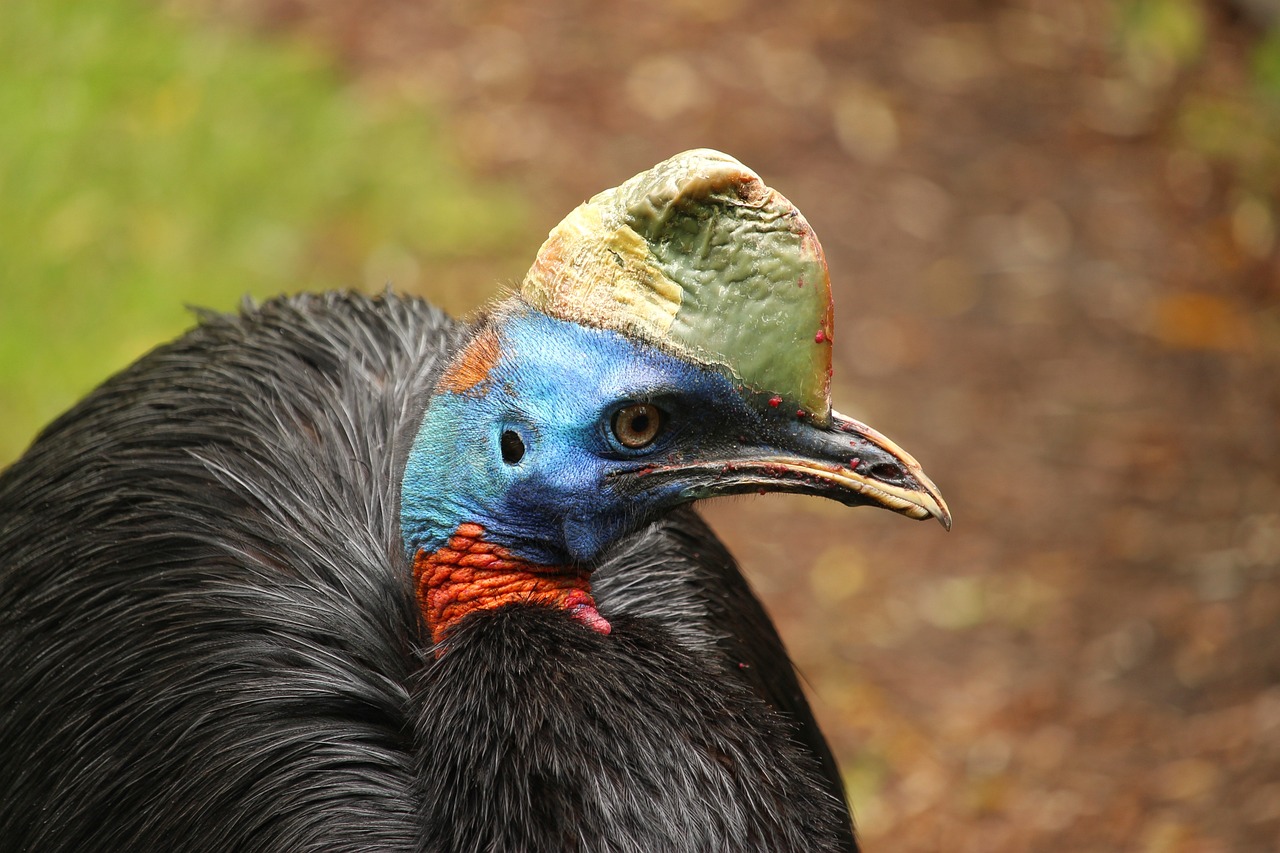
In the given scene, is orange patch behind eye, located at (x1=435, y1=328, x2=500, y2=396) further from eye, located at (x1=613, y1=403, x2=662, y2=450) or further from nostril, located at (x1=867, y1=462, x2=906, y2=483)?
nostril, located at (x1=867, y1=462, x2=906, y2=483)

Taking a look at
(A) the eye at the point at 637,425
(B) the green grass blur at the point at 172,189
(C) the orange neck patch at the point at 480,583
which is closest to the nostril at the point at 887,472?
(A) the eye at the point at 637,425

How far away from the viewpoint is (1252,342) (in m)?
6.03

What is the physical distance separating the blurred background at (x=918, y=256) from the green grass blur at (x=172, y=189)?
0.02 m

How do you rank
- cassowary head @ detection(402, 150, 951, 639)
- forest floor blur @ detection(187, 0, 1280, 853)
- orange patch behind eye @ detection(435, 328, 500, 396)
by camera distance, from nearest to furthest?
cassowary head @ detection(402, 150, 951, 639) < orange patch behind eye @ detection(435, 328, 500, 396) < forest floor blur @ detection(187, 0, 1280, 853)

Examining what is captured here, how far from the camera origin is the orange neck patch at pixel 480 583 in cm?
235

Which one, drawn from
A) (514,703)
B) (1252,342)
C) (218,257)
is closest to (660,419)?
(514,703)

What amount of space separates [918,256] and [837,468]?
4.46 m

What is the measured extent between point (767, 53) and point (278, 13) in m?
2.35

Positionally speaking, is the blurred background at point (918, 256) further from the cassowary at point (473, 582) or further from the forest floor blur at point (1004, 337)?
the cassowary at point (473, 582)

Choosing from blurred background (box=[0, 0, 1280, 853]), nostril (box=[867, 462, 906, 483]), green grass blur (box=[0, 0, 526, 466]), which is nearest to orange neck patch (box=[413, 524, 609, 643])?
nostril (box=[867, 462, 906, 483])

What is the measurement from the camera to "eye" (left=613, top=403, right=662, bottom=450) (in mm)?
2219

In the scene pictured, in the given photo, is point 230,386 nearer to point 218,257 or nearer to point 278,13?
point 218,257

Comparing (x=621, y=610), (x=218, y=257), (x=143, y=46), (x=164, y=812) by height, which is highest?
(x=143, y=46)

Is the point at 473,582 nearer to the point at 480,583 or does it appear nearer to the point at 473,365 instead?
the point at 480,583
